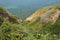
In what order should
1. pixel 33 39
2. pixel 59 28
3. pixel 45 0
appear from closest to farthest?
pixel 33 39 → pixel 59 28 → pixel 45 0

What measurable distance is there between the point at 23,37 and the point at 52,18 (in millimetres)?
8524

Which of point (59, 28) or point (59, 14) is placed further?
point (59, 14)

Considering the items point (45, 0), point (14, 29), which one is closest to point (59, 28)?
point (14, 29)

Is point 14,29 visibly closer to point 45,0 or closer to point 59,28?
point 59,28

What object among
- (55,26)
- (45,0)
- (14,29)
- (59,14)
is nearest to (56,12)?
(59,14)

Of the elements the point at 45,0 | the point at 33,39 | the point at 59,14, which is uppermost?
the point at 45,0

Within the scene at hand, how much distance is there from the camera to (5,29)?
856 cm

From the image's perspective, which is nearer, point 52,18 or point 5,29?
point 5,29

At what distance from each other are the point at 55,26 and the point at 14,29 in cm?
694

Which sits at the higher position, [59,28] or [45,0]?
[45,0]

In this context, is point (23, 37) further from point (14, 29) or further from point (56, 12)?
point (56, 12)

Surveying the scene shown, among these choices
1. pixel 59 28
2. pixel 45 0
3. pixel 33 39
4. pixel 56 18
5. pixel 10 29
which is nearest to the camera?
pixel 33 39

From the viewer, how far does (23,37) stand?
8.52 m

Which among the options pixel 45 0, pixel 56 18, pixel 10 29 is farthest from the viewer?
pixel 45 0
